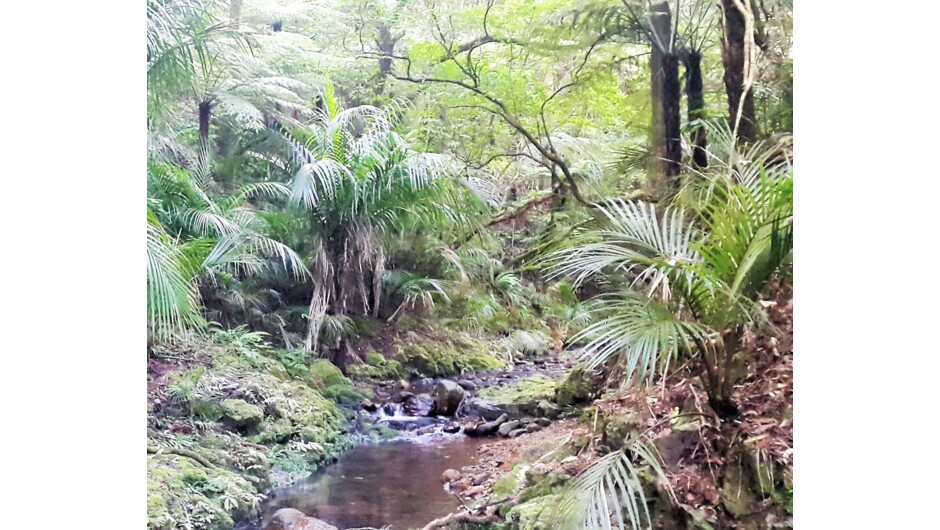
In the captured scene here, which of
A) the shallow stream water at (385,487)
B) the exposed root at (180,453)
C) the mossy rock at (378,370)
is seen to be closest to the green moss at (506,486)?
the shallow stream water at (385,487)

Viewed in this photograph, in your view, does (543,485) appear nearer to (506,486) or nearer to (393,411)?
(506,486)

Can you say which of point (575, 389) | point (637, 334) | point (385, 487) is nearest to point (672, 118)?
point (637, 334)

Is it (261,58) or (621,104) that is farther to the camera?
(261,58)

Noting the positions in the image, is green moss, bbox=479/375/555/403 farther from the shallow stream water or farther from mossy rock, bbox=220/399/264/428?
mossy rock, bbox=220/399/264/428

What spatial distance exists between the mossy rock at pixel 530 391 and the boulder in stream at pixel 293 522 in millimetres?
738

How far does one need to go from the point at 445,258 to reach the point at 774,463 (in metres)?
1.22

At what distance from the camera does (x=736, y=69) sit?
215cm

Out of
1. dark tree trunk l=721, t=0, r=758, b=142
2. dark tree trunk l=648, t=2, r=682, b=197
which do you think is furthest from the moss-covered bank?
dark tree trunk l=721, t=0, r=758, b=142

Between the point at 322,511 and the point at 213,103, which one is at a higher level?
the point at 213,103

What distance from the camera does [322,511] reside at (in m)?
2.26

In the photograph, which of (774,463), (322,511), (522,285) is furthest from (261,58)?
(774,463)
